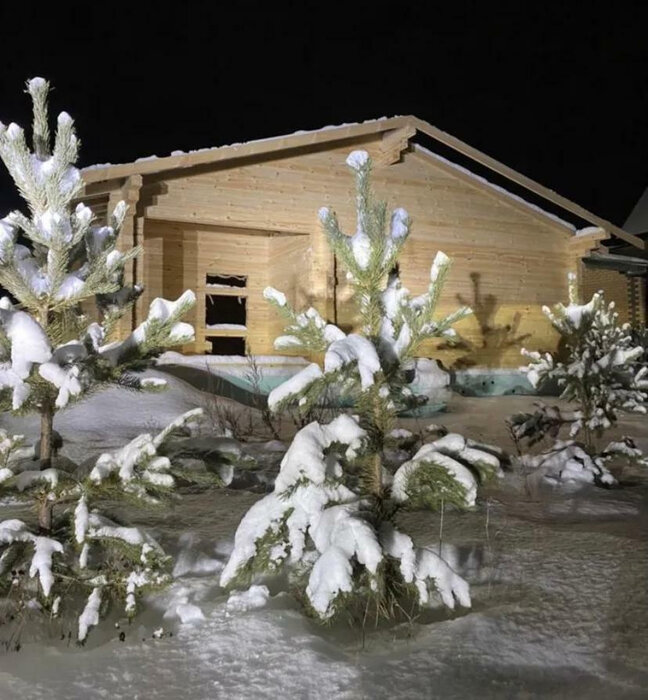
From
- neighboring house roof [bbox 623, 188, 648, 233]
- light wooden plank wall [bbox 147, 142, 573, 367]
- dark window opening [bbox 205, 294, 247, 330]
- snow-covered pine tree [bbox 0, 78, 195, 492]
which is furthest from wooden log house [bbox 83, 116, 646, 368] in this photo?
neighboring house roof [bbox 623, 188, 648, 233]

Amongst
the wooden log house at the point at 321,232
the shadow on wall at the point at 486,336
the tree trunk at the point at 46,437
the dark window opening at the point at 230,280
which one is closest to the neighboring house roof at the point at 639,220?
the wooden log house at the point at 321,232

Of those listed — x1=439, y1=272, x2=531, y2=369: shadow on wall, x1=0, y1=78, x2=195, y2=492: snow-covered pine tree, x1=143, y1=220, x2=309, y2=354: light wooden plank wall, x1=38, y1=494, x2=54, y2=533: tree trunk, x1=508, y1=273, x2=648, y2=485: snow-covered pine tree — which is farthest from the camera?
x1=439, y1=272, x2=531, y2=369: shadow on wall

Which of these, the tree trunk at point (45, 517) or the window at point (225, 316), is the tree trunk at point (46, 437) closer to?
the tree trunk at point (45, 517)

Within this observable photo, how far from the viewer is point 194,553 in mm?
4402

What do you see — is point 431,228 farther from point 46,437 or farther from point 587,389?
point 46,437

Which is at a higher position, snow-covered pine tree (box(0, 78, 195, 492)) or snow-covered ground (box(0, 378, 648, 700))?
snow-covered pine tree (box(0, 78, 195, 492))

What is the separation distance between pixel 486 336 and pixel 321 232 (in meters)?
4.94

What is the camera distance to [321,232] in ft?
46.5

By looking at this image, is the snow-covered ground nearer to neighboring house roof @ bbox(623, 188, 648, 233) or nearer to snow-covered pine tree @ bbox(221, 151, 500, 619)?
snow-covered pine tree @ bbox(221, 151, 500, 619)

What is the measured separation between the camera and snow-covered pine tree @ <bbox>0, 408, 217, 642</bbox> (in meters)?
3.31

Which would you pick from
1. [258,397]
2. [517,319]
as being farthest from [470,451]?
[517,319]

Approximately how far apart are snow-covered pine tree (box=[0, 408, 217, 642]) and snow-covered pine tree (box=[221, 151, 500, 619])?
1.56 feet

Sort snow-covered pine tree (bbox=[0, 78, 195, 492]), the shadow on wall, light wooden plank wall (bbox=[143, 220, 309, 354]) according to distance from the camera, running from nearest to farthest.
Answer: snow-covered pine tree (bbox=[0, 78, 195, 492]), light wooden plank wall (bbox=[143, 220, 309, 354]), the shadow on wall

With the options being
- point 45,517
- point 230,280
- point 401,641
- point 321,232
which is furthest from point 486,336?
point 45,517
